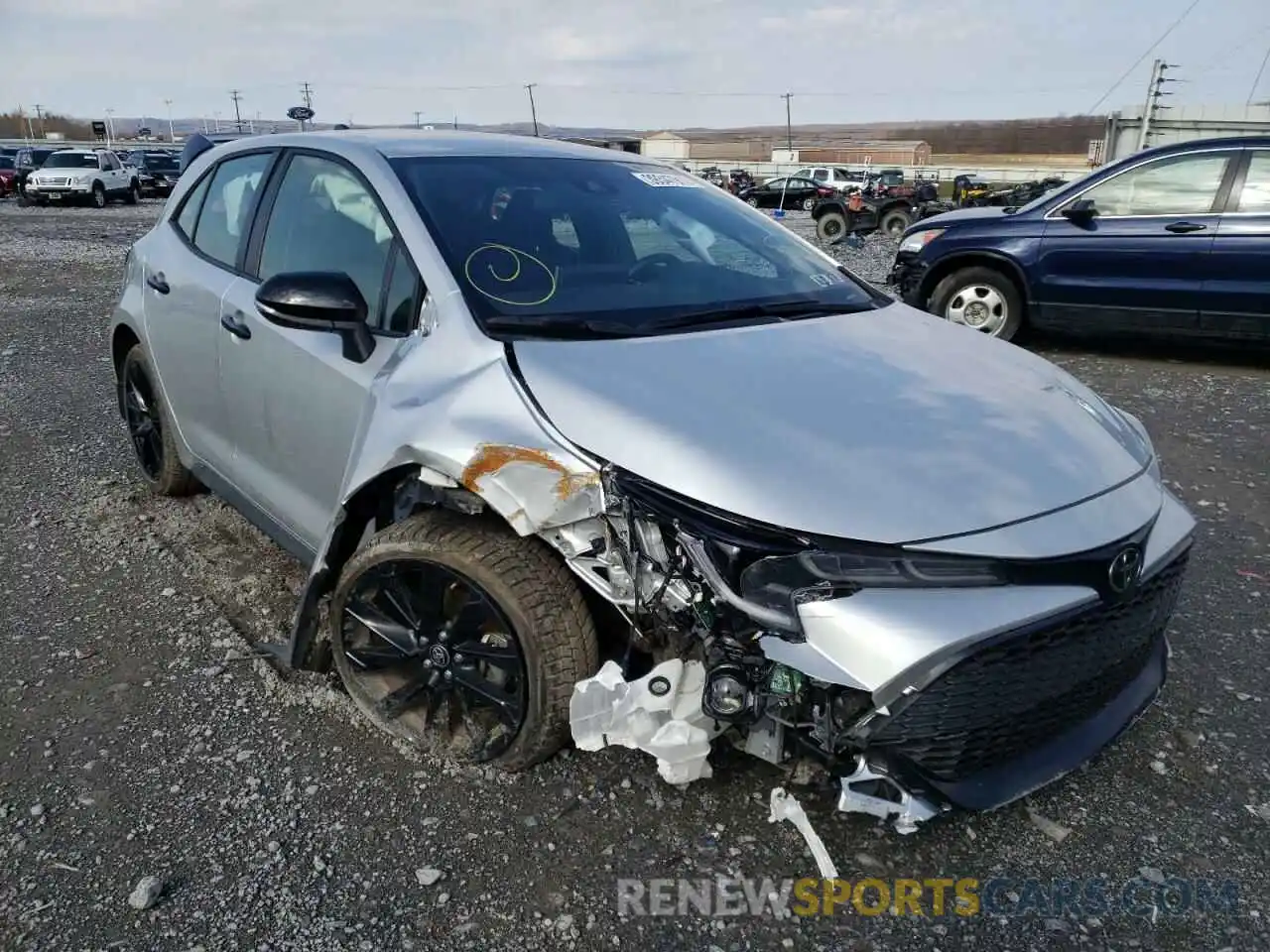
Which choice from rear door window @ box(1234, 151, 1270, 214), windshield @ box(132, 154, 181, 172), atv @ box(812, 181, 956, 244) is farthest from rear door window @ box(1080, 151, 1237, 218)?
windshield @ box(132, 154, 181, 172)

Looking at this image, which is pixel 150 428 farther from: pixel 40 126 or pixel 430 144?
pixel 40 126

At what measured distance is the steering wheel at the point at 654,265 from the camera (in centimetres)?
291

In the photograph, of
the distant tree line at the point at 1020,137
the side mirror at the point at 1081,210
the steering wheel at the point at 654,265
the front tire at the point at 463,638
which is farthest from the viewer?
the distant tree line at the point at 1020,137

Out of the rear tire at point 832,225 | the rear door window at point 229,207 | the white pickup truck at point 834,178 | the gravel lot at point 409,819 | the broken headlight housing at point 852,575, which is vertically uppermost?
the rear door window at point 229,207

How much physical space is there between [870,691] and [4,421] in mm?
5817

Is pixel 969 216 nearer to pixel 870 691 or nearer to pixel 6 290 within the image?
pixel 870 691

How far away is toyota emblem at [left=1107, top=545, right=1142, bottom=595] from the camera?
2086 mm

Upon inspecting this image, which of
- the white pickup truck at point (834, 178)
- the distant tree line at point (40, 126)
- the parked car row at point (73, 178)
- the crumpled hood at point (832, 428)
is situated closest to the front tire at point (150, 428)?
the crumpled hood at point (832, 428)

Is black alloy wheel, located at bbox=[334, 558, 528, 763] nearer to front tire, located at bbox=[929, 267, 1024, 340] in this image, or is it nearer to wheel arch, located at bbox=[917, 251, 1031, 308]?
front tire, located at bbox=[929, 267, 1024, 340]

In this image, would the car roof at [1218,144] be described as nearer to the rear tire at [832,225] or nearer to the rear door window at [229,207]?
the rear door window at [229,207]

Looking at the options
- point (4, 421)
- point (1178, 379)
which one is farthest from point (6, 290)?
point (1178, 379)

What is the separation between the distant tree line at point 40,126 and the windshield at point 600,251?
129 m

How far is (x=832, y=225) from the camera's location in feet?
72.9

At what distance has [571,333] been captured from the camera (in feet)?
8.29
